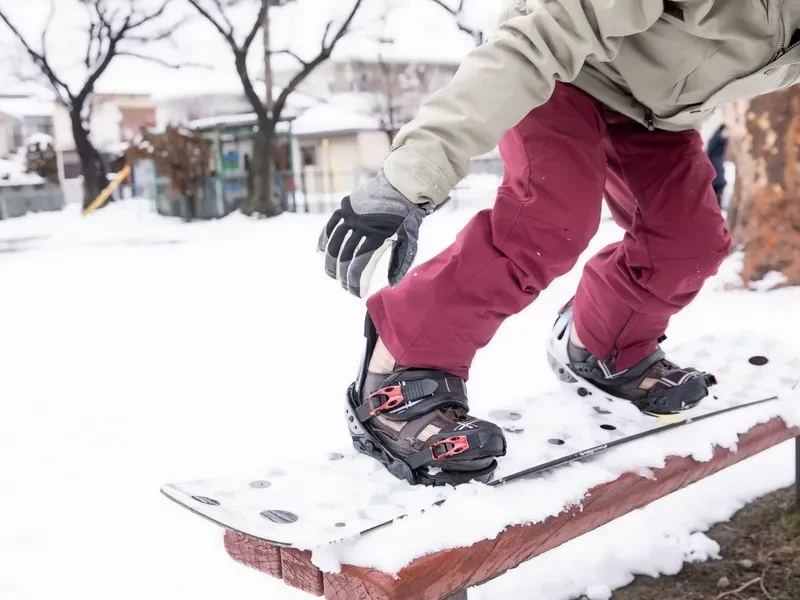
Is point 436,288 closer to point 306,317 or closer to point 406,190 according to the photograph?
point 406,190

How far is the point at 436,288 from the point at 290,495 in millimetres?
404

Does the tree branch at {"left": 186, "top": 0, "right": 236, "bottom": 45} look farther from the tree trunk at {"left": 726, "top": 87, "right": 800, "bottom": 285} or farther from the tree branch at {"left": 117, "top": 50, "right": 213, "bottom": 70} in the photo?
the tree trunk at {"left": 726, "top": 87, "right": 800, "bottom": 285}

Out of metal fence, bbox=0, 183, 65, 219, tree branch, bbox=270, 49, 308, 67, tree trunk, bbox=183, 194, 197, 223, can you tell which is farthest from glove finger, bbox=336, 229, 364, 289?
metal fence, bbox=0, 183, 65, 219

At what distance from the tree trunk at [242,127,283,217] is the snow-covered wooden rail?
12039mm

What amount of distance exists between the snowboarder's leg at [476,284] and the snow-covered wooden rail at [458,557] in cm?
20

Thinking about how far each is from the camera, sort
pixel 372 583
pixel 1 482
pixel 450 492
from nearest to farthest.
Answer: pixel 372 583 → pixel 450 492 → pixel 1 482

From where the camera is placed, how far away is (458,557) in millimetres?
949

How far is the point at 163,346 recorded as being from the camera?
11.5ft

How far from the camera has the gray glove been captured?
0.99 m

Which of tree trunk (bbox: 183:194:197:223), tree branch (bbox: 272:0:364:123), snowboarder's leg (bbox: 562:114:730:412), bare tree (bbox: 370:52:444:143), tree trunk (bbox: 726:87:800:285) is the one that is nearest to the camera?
snowboarder's leg (bbox: 562:114:730:412)

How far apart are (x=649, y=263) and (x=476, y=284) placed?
439 millimetres

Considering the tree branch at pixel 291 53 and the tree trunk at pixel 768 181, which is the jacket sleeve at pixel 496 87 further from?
the tree branch at pixel 291 53

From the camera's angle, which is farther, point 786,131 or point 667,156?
point 786,131

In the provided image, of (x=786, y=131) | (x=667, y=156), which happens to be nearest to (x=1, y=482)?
(x=667, y=156)
